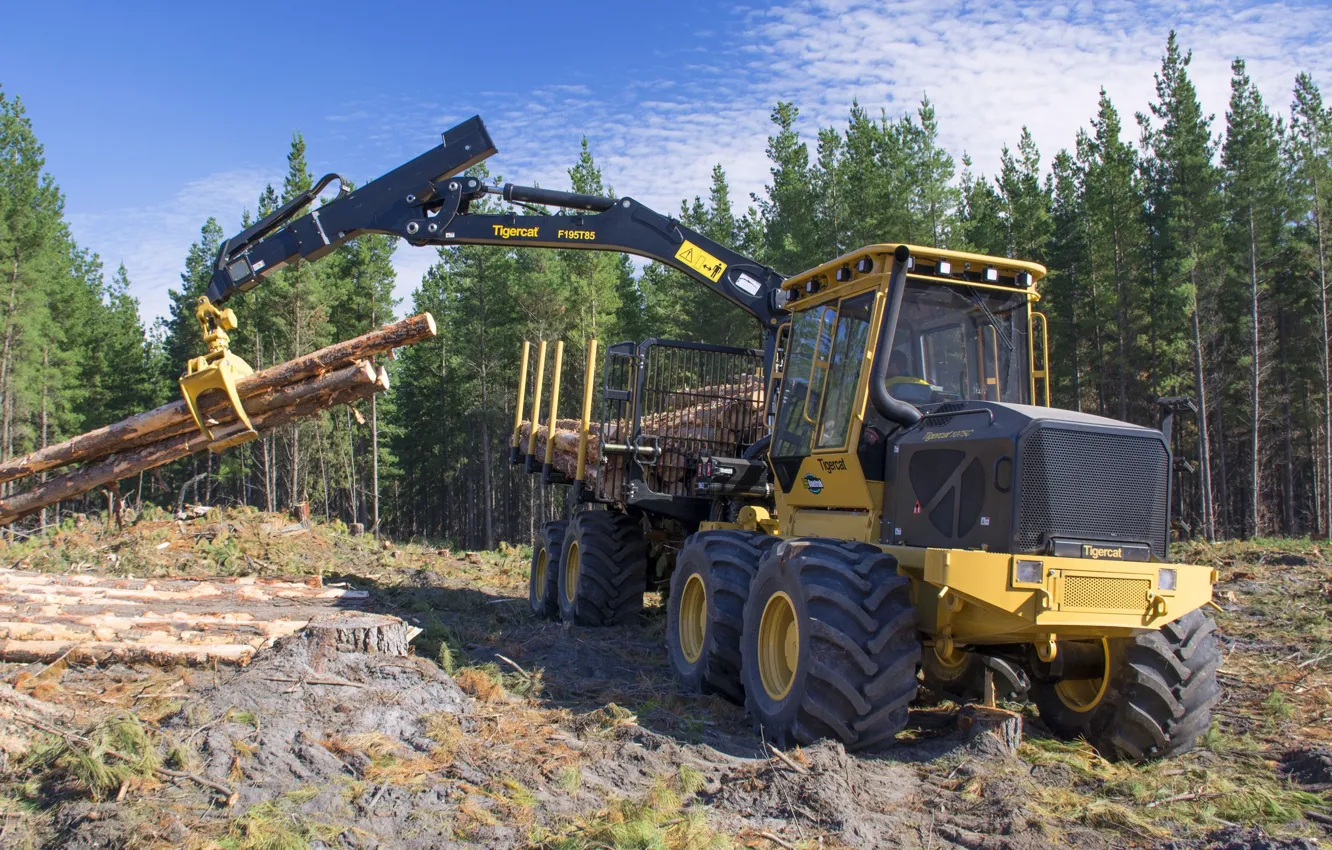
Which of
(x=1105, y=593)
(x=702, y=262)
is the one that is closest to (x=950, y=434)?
(x=1105, y=593)

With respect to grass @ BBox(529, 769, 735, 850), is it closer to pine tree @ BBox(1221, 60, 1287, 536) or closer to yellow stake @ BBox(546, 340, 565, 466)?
yellow stake @ BBox(546, 340, 565, 466)

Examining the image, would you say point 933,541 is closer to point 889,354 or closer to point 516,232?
point 889,354

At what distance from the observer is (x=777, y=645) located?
21.7 ft

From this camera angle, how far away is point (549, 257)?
36.3 m

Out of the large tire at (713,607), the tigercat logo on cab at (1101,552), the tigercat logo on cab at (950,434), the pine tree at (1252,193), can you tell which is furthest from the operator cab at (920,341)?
the pine tree at (1252,193)

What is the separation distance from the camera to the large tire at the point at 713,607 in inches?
284

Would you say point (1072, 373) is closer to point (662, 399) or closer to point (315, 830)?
point (662, 399)

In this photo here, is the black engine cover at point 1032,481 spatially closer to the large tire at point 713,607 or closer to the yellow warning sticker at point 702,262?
the large tire at point 713,607

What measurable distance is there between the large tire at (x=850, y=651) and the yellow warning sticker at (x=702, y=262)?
4.88 m

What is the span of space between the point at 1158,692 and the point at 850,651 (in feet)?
6.78

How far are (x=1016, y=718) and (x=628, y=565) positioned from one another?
5705mm

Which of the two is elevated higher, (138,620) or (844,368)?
(844,368)

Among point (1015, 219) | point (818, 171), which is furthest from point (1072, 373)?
point (818, 171)

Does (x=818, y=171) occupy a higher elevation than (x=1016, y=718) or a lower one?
higher
